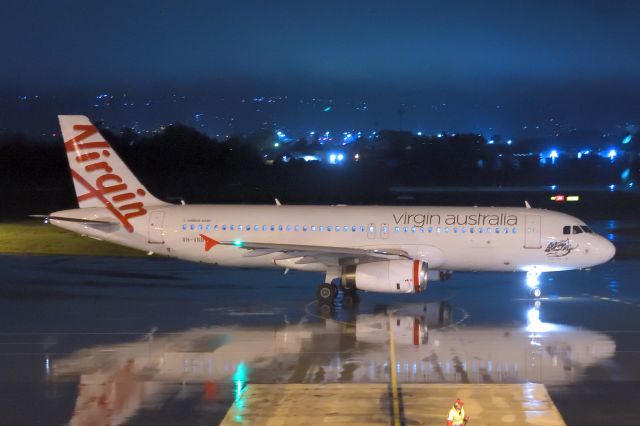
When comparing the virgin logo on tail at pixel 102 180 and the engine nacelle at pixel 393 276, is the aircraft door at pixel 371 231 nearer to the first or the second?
the engine nacelle at pixel 393 276

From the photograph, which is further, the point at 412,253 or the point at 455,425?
the point at 412,253

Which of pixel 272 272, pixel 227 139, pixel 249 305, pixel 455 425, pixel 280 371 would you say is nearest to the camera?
pixel 455 425

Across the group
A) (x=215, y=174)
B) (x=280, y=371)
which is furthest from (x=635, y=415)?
(x=215, y=174)

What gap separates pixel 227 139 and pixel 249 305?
3993 inches

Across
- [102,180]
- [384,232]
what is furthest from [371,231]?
[102,180]

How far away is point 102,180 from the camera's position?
1246 inches

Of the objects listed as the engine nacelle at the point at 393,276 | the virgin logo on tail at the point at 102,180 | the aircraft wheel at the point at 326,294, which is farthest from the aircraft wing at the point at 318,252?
the virgin logo on tail at the point at 102,180

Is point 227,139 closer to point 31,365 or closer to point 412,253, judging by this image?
point 412,253

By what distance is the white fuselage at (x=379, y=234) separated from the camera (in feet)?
95.7

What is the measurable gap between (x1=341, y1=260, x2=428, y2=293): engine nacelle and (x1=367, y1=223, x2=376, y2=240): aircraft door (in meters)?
2.66

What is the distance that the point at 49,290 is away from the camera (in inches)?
1212

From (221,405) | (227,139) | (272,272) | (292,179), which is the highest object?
(227,139)

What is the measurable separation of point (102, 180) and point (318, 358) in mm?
14340

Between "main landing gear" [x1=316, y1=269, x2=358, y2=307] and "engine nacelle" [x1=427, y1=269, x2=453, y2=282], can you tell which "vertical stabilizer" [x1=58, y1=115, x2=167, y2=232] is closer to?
"main landing gear" [x1=316, y1=269, x2=358, y2=307]
